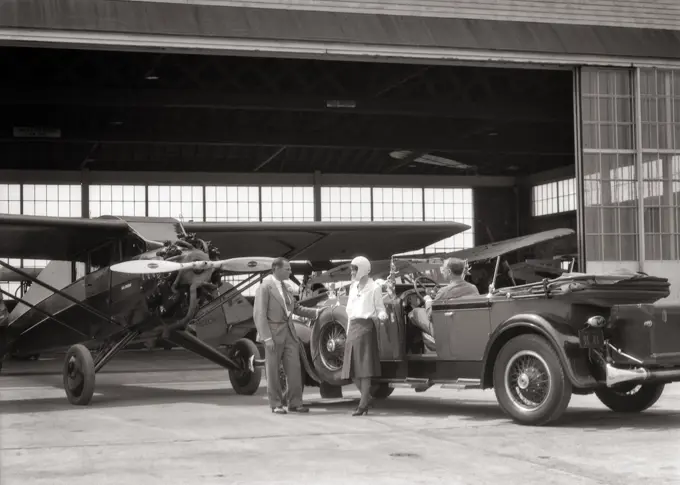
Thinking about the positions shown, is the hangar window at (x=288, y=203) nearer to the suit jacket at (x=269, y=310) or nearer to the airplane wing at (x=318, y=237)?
the airplane wing at (x=318, y=237)

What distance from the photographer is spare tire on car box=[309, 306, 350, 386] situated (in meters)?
10.9

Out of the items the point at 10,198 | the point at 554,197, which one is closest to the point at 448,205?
the point at 554,197

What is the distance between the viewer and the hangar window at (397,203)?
4009 cm

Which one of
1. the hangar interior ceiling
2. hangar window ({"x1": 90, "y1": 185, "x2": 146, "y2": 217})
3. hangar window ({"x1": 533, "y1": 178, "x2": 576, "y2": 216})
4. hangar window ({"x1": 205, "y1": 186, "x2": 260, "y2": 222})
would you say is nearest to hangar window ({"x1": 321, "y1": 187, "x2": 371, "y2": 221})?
the hangar interior ceiling

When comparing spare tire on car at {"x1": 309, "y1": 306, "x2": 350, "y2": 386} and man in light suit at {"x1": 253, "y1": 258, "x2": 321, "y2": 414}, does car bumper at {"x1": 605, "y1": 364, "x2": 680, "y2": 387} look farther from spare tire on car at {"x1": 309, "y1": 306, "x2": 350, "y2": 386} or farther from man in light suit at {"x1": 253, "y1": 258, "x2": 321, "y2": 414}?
Result: man in light suit at {"x1": 253, "y1": 258, "x2": 321, "y2": 414}

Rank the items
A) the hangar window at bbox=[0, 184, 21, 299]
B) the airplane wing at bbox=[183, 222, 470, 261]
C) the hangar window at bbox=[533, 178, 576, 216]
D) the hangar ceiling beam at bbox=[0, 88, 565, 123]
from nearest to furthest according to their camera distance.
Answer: the airplane wing at bbox=[183, 222, 470, 261] → the hangar ceiling beam at bbox=[0, 88, 565, 123] → the hangar window at bbox=[0, 184, 21, 299] → the hangar window at bbox=[533, 178, 576, 216]

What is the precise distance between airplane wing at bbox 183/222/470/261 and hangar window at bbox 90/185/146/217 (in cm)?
1907

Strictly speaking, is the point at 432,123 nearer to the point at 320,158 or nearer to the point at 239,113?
the point at 239,113

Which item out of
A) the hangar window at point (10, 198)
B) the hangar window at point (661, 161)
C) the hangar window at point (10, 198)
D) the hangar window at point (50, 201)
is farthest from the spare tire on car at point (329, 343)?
the hangar window at point (10, 198)

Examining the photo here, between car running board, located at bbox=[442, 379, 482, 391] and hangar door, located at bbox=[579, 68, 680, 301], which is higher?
hangar door, located at bbox=[579, 68, 680, 301]

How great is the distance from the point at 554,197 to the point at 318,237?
24.6 m

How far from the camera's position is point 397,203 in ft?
132

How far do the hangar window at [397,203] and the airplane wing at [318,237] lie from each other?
798 inches

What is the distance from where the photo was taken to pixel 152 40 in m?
16.4
